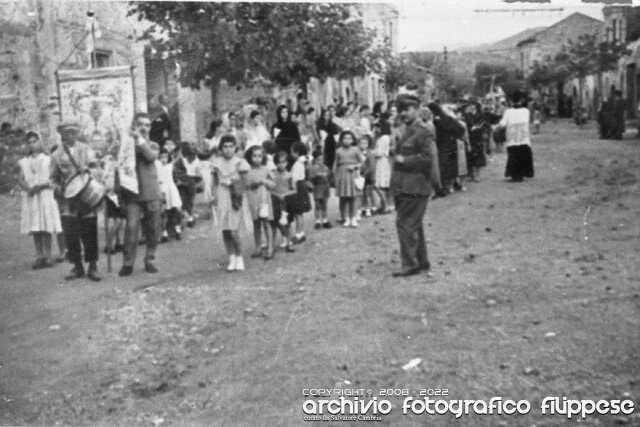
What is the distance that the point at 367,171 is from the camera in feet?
18.9

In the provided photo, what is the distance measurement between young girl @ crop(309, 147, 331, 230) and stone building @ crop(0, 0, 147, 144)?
183 centimetres

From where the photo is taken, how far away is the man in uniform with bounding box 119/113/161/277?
4.49 m

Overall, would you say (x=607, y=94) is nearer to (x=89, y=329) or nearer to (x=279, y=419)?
(x=279, y=419)

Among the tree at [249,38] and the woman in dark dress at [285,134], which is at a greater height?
the tree at [249,38]

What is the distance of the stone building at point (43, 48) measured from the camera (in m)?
4.27

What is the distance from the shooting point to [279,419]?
150 inches

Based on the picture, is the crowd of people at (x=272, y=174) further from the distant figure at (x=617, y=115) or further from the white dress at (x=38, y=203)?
the distant figure at (x=617, y=115)

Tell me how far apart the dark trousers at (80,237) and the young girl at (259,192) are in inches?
42.2

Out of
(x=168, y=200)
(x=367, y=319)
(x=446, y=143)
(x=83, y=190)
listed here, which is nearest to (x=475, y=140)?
(x=446, y=143)

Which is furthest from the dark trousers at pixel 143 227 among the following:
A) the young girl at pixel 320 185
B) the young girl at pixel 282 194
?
the young girl at pixel 320 185

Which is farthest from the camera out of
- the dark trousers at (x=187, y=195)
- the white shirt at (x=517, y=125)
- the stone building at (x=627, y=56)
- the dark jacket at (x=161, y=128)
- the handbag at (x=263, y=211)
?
the handbag at (x=263, y=211)

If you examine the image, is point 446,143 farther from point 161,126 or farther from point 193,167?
point 161,126

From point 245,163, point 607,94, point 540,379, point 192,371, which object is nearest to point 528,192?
point 607,94

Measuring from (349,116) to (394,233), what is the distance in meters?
1.26
